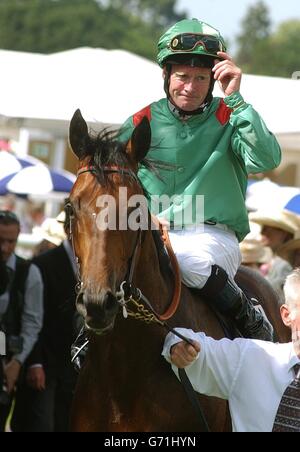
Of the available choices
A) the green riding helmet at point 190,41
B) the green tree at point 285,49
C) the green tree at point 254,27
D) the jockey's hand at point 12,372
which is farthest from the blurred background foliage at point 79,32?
the green riding helmet at point 190,41

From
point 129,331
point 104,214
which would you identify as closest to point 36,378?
point 129,331

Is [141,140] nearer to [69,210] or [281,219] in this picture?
[69,210]

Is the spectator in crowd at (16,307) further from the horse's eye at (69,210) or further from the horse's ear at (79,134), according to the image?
the horse's eye at (69,210)

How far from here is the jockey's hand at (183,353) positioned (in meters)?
4.50

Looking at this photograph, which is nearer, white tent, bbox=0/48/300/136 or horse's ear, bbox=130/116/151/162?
horse's ear, bbox=130/116/151/162

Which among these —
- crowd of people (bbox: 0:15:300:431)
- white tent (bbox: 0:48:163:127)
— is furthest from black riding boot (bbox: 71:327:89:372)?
white tent (bbox: 0:48:163:127)

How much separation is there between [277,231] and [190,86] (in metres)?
4.63

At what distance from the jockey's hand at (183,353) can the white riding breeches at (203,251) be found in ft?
2.74

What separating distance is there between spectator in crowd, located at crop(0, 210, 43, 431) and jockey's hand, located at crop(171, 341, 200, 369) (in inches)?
160

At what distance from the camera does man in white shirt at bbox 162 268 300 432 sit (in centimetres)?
434

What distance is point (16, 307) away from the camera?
879cm

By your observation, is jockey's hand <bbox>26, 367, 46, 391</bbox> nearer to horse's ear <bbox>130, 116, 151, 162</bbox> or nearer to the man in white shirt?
horse's ear <bbox>130, 116, 151, 162</bbox>

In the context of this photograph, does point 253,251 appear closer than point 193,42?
No

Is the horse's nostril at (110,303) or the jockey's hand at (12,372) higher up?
the horse's nostril at (110,303)
